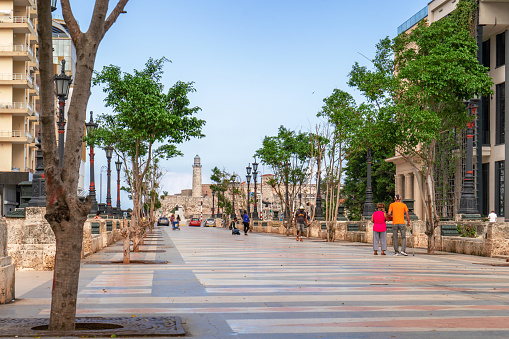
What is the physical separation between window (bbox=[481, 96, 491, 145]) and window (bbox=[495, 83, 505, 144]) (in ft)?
3.63

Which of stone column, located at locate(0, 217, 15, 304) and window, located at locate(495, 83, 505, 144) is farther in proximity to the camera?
window, located at locate(495, 83, 505, 144)

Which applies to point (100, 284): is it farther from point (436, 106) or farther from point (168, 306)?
point (436, 106)

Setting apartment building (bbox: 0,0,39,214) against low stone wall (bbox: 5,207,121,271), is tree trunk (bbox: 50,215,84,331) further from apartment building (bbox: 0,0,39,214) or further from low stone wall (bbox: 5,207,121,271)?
apartment building (bbox: 0,0,39,214)

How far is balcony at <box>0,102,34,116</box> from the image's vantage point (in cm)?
5791

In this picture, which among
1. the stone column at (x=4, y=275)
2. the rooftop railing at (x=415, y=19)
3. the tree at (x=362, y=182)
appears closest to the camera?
the stone column at (x=4, y=275)

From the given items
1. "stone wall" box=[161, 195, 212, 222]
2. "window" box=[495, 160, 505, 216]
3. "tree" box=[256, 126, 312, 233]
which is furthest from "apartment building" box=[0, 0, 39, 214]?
"stone wall" box=[161, 195, 212, 222]

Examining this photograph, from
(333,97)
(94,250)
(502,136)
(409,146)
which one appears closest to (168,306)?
(94,250)

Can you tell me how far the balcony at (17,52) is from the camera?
57094 mm

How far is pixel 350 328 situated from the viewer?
791 cm

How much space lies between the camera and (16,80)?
5769 cm

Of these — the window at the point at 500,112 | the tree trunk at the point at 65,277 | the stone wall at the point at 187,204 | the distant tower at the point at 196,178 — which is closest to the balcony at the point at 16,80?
the window at the point at 500,112

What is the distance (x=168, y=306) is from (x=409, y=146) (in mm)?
15726

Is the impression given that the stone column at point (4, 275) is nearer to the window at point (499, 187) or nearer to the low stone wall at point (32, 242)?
the low stone wall at point (32, 242)

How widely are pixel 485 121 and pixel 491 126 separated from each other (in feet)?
3.15
